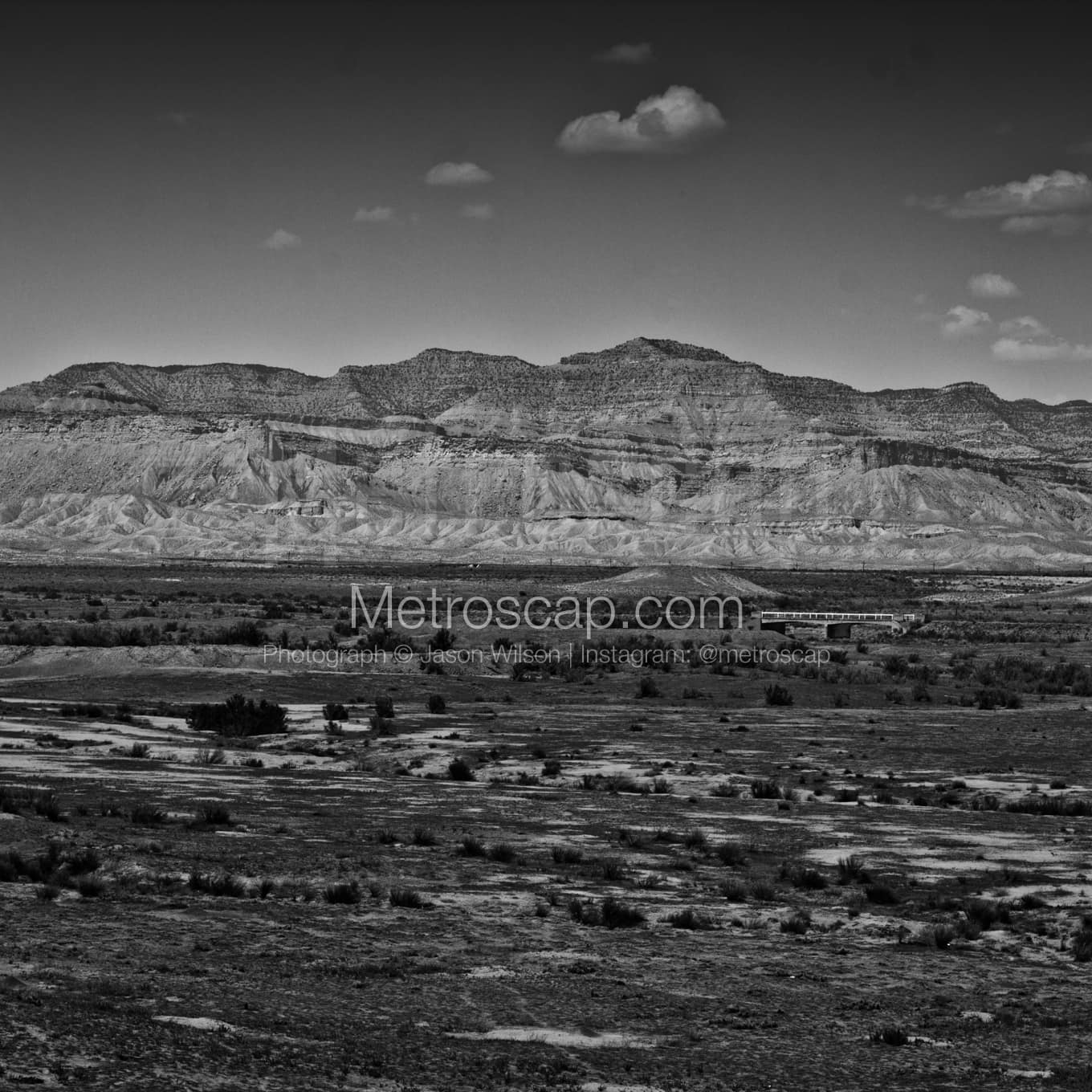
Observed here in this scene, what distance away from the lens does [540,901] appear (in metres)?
13.8

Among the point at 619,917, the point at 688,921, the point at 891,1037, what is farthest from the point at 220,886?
the point at 891,1037

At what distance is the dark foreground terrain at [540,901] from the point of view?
30.0ft

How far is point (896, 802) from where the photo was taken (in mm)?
21828

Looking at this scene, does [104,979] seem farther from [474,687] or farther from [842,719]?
[474,687]

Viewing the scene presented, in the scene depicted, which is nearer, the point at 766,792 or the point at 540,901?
the point at 540,901

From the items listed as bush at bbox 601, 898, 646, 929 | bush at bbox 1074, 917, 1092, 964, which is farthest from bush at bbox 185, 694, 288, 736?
bush at bbox 1074, 917, 1092, 964

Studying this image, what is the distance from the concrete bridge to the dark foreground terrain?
89.2ft

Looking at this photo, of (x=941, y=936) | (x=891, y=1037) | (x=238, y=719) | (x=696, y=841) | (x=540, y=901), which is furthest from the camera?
(x=238, y=719)

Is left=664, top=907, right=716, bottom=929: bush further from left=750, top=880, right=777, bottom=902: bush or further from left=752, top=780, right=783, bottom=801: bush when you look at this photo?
left=752, top=780, right=783, bottom=801: bush

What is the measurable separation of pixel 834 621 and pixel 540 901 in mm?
55047

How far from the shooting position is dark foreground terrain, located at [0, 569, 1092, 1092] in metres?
9.15

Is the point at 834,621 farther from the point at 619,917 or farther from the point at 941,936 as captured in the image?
the point at 619,917

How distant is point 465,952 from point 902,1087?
3969mm

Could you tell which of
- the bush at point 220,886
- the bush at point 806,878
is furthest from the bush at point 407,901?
the bush at point 806,878
